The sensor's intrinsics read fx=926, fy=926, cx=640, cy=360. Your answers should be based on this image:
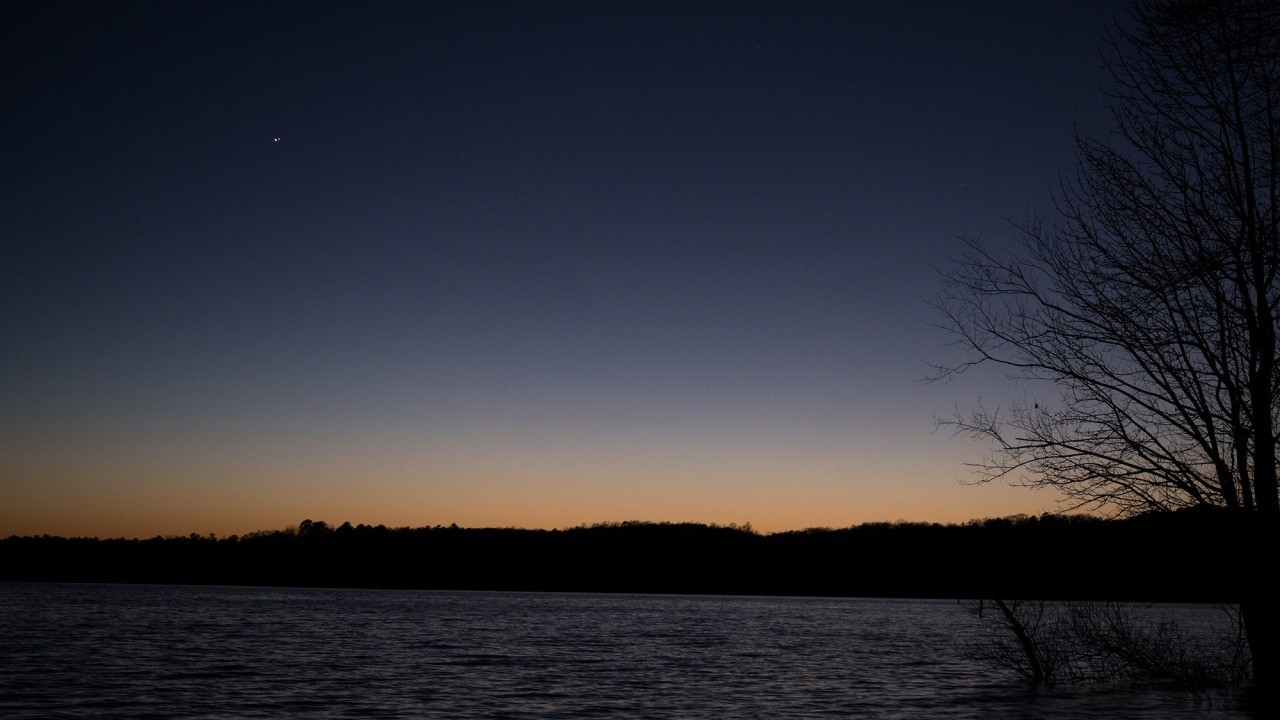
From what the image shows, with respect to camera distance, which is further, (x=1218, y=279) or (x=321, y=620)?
(x=321, y=620)

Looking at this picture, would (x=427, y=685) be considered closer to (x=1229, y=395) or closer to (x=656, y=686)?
(x=656, y=686)

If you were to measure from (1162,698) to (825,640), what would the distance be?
46982 mm

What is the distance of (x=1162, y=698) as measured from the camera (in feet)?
85.3

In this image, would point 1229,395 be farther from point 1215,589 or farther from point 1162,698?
point 1162,698

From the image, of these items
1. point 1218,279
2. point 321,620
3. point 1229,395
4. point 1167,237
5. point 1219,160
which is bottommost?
point 321,620

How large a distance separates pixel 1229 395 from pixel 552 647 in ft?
168

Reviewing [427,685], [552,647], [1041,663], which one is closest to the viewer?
[1041,663]

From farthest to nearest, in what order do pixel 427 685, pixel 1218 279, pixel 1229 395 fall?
pixel 427 685
pixel 1229 395
pixel 1218 279

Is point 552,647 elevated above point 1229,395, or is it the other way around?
point 1229,395

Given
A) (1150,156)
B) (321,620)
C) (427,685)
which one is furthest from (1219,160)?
(321,620)

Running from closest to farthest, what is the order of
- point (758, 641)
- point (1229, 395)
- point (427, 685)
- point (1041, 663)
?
point (1229, 395), point (1041, 663), point (427, 685), point (758, 641)

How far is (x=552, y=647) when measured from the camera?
196 ft

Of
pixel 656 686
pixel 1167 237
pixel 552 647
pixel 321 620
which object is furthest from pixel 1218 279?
pixel 321 620

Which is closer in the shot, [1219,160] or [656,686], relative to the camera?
[1219,160]
